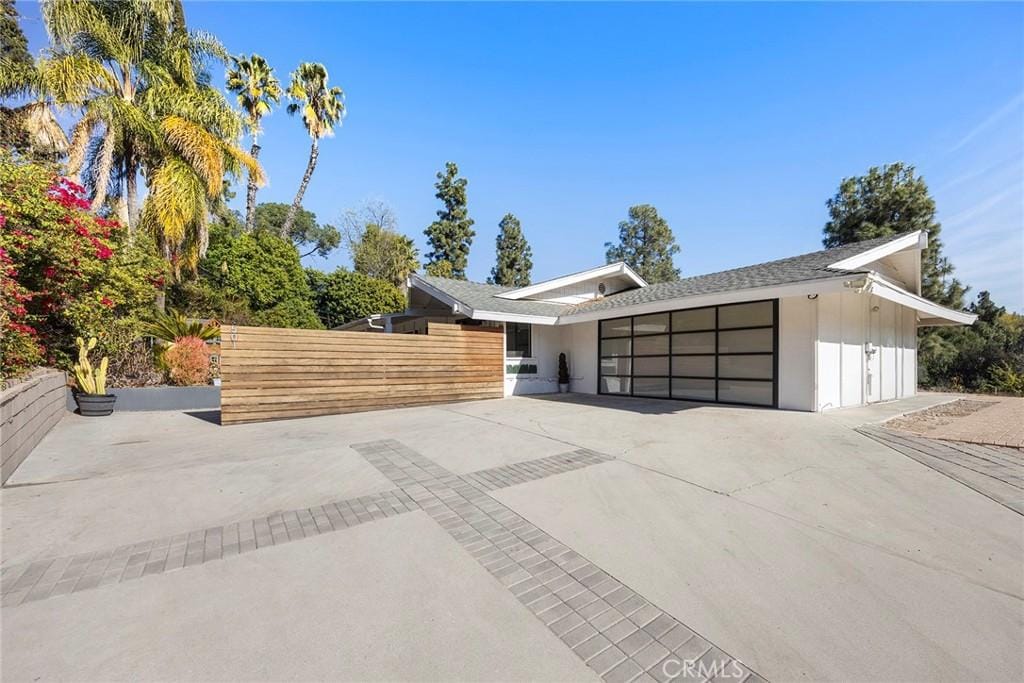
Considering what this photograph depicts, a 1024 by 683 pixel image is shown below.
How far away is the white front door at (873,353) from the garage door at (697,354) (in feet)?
9.24

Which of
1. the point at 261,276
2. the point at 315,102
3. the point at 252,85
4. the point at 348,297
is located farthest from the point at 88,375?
the point at 315,102

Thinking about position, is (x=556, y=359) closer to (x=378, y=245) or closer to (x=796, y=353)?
(x=796, y=353)

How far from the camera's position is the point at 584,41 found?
10.3 m

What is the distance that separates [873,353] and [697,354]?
4.14 metres

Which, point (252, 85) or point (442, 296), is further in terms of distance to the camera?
point (252, 85)

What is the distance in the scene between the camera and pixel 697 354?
10.2 m

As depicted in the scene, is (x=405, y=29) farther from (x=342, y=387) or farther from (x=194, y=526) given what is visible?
(x=194, y=526)

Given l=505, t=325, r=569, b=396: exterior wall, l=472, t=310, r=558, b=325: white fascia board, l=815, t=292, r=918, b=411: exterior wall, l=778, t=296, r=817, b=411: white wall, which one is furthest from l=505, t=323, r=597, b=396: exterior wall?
l=815, t=292, r=918, b=411: exterior wall

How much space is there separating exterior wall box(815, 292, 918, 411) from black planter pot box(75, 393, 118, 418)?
14115mm

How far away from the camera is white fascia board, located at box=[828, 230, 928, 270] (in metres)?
8.14

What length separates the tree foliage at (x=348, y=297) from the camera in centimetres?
2312

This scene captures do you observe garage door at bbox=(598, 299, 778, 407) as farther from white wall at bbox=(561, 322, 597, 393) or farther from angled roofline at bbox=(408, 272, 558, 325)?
angled roofline at bbox=(408, 272, 558, 325)

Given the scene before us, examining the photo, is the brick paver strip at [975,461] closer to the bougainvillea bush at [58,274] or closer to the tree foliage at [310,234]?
the bougainvillea bush at [58,274]

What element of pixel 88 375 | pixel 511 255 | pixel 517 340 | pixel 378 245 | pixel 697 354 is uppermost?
pixel 511 255
